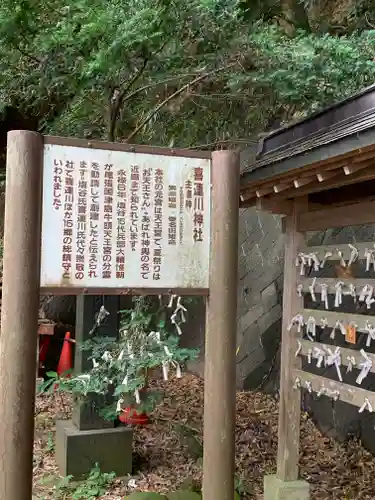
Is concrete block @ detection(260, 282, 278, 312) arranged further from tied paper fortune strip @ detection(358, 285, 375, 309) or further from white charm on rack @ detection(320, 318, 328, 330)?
tied paper fortune strip @ detection(358, 285, 375, 309)

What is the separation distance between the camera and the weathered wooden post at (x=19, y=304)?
9.13ft

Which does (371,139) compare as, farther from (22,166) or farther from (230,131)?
(230,131)

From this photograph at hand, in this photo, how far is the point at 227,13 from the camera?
13.9 feet

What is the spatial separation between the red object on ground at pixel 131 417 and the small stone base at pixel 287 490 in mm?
1539

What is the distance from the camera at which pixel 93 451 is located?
5105 millimetres

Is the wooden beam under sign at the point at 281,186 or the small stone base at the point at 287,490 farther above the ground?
the wooden beam under sign at the point at 281,186

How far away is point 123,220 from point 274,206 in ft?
6.48

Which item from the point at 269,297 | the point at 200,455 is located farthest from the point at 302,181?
the point at 269,297

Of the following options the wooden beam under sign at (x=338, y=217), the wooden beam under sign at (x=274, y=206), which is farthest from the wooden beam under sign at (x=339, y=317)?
the wooden beam under sign at (x=274, y=206)

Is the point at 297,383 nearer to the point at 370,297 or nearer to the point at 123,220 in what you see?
the point at 370,297

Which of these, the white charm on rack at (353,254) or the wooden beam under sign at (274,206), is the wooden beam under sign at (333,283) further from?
the wooden beam under sign at (274,206)

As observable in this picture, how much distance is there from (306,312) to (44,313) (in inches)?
259

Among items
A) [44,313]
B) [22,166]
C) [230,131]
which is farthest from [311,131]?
[44,313]

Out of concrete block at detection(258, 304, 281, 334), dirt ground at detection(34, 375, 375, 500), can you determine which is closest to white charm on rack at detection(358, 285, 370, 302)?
dirt ground at detection(34, 375, 375, 500)
